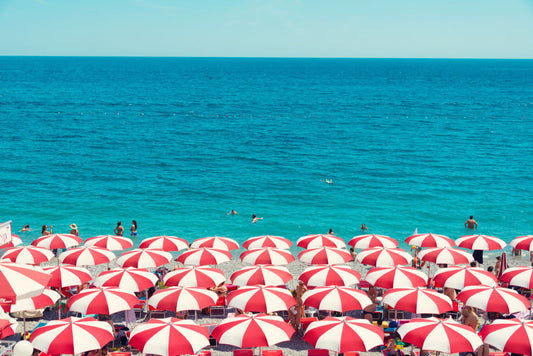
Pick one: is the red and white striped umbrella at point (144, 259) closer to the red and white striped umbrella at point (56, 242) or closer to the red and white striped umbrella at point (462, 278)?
the red and white striped umbrella at point (56, 242)

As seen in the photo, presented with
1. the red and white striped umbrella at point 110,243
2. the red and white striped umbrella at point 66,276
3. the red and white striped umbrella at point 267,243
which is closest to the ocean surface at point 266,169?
the red and white striped umbrella at point 110,243

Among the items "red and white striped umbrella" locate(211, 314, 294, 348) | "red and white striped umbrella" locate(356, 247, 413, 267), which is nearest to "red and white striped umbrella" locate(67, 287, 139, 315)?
"red and white striped umbrella" locate(211, 314, 294, 348)

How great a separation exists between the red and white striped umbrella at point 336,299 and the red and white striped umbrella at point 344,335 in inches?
49.9

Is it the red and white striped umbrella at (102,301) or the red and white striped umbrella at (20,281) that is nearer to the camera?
the red and white striped umbrella at (20,281)

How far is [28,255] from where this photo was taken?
16.5m

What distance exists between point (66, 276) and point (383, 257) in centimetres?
983

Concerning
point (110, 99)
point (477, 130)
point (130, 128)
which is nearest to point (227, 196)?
point (130, 128)

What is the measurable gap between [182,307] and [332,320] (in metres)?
3.86

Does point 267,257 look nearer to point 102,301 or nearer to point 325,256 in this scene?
point 325,256

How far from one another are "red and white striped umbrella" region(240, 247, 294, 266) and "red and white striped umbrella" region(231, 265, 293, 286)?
4.48 ft

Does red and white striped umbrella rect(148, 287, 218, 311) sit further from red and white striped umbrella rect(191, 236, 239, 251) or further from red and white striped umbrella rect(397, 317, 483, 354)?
red and white striped umbrella rect(397, 317, 483, 354)

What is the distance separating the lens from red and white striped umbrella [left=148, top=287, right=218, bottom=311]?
12707 mm

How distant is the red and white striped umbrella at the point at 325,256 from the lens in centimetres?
1652

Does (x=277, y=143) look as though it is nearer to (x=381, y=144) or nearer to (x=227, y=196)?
(x=381, y=144)
